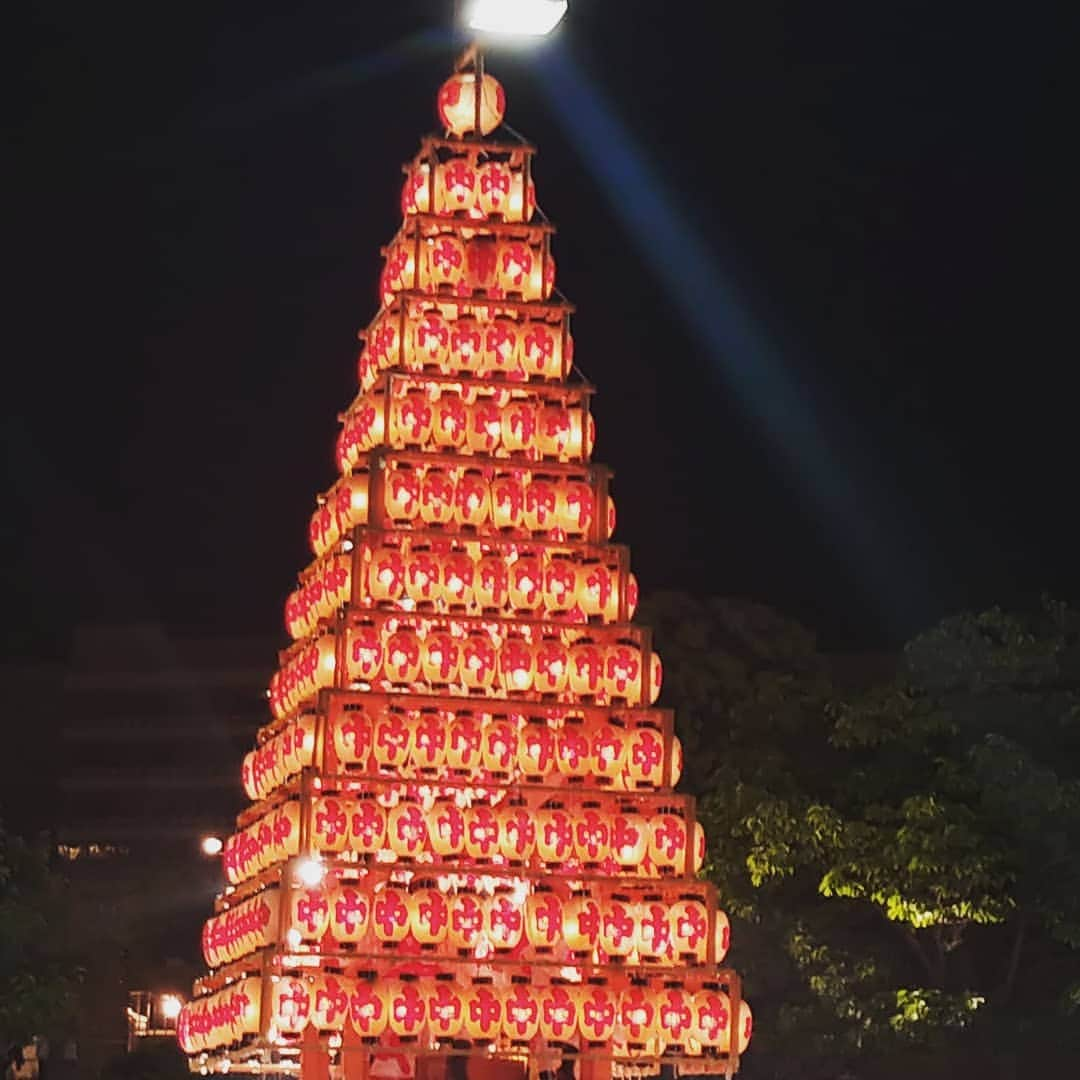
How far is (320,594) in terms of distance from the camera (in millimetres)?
16594

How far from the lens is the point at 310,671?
16.0 m

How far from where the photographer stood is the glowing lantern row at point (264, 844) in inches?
597

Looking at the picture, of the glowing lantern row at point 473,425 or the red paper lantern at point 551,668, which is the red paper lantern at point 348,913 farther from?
the glowing lantern row at point 473,425

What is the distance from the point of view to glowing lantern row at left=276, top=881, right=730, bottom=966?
14875 millimetres

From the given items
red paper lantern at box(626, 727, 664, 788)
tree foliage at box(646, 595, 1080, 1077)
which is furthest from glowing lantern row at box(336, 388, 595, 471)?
tree foliage at box(646, 595, 1080, 1077)

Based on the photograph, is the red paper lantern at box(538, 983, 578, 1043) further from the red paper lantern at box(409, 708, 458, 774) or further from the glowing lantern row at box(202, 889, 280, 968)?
the glowing lantern row at box(202, 889, 280, 968)

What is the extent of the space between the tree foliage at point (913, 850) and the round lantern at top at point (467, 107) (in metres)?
6.84

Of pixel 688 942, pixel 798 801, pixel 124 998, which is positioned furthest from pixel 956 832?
pixel 124 998

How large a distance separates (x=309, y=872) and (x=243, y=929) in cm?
110

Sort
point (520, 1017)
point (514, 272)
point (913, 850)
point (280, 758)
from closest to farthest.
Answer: point (520, 1017), point (280, 758), point (514, 272), point (913, 850)

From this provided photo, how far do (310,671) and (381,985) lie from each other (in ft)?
8.37

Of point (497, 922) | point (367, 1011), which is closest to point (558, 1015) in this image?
point (497, 922)

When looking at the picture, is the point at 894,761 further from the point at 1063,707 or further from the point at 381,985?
the point at 381,985

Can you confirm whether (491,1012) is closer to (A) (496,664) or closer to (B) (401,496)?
(A) (496,664)
